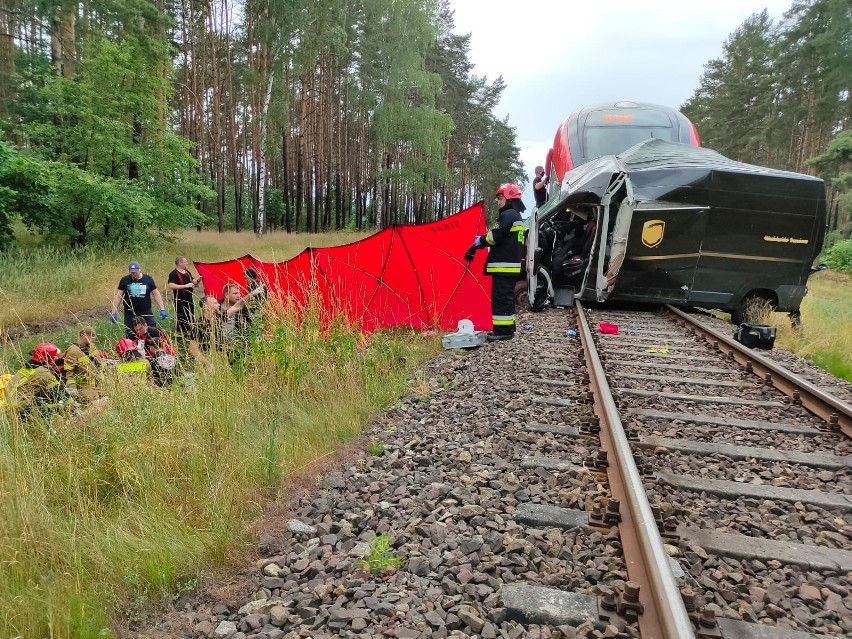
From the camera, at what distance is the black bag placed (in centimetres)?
629

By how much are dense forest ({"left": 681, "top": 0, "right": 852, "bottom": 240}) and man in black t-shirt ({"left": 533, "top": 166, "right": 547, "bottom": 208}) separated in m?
17.5

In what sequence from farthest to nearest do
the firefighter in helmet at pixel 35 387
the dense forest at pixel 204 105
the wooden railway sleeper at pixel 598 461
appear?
the dense forest at pixel 204 105 → the firefighter in helmet at pixel 35 387 → the wooden railway sleeper at pixel 598 461

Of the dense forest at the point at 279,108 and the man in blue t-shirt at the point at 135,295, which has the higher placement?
the dense forest at the point at 279,108

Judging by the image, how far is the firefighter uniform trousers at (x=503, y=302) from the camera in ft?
20.8

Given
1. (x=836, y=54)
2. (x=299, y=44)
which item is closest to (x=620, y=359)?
(x=299, y=44)

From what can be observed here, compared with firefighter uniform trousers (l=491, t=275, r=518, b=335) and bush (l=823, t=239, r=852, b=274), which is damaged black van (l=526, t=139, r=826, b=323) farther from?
bush (l=823, t=239, r=852, b=274)

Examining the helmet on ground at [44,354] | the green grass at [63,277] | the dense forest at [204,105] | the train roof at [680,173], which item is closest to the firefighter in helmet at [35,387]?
the helmet on ground at [44,354]

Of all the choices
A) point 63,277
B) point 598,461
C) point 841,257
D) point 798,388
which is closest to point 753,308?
point 798,388

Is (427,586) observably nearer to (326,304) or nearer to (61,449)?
(61,449)

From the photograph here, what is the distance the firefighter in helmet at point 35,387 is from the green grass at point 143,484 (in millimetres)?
174

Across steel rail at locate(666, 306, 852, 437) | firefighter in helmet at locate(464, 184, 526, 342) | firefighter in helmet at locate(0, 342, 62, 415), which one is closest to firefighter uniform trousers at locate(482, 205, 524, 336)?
firefighter in helmet at locate(464, 184, 526, 342)

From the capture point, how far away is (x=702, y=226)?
734 cm

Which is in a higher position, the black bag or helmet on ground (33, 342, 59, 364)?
the black bag

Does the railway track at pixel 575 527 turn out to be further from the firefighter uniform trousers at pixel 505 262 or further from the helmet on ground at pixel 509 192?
the helmet on ground at pixel 509 192
